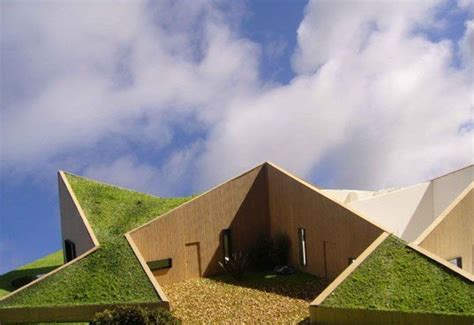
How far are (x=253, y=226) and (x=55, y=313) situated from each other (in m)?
8.69

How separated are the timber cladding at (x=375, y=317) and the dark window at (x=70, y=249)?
39.1ft

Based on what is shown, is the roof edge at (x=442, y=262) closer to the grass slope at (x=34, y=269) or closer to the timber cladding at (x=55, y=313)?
the timber cladding at (x=55, y=313)

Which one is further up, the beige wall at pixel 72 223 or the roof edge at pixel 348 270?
the beige wall at pixel 72 223

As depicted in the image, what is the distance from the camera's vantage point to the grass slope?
23.6 m

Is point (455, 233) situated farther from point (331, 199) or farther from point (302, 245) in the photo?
point (302, 245)

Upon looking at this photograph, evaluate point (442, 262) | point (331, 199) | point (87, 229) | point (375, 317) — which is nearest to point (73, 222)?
point (87, 229)

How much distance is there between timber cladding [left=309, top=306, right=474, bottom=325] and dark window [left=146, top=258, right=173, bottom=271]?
7226mm

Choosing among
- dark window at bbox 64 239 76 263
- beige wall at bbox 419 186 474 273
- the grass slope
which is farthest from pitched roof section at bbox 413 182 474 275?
the grass slope

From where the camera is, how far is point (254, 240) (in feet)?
68.1

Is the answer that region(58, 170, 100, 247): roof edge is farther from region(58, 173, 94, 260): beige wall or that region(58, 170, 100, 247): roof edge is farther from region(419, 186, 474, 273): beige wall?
region(419, 186, 474, 273): beige wall

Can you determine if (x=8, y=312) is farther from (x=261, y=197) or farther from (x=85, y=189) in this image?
(x=261, y=197)

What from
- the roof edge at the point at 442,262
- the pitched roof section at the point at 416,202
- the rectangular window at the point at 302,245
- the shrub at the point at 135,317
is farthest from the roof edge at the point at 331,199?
the shrub at the point at 135,317

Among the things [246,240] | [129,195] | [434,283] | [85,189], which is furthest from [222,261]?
[434,283]

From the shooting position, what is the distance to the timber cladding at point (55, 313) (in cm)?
1447
